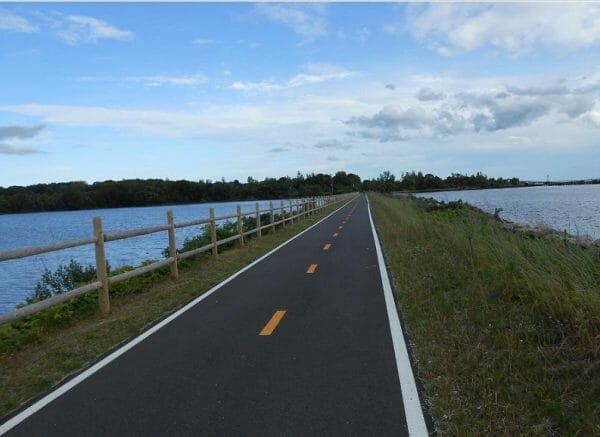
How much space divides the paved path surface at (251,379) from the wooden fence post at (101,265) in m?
1.50

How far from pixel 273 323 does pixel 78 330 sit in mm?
3016

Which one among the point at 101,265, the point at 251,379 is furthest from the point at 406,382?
the point at 101,265

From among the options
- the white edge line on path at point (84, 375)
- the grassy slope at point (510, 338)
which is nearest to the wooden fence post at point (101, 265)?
the white edge line on path at point (84, 375)

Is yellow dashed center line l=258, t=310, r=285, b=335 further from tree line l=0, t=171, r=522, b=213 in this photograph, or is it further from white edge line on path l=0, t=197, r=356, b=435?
tree line l=0, t=171, r=522, b=213

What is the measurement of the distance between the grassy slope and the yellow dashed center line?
6.33 ft

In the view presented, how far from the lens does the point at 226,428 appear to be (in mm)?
4426

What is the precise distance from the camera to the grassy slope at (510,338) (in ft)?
14.9

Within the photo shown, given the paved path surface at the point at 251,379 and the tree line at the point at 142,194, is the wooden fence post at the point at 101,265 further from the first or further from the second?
the tree line at the point at 142,194

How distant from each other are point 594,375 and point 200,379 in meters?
3.95

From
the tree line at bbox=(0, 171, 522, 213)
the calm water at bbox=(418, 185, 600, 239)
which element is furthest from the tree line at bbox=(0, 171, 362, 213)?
the calm water at bbox=(418, 185, 600, 239)

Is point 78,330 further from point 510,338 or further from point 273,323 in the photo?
point 510,338

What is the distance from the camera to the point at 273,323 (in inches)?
316

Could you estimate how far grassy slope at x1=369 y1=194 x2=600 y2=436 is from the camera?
14.9 ft

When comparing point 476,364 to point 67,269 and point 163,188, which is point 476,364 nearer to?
point 67,269
